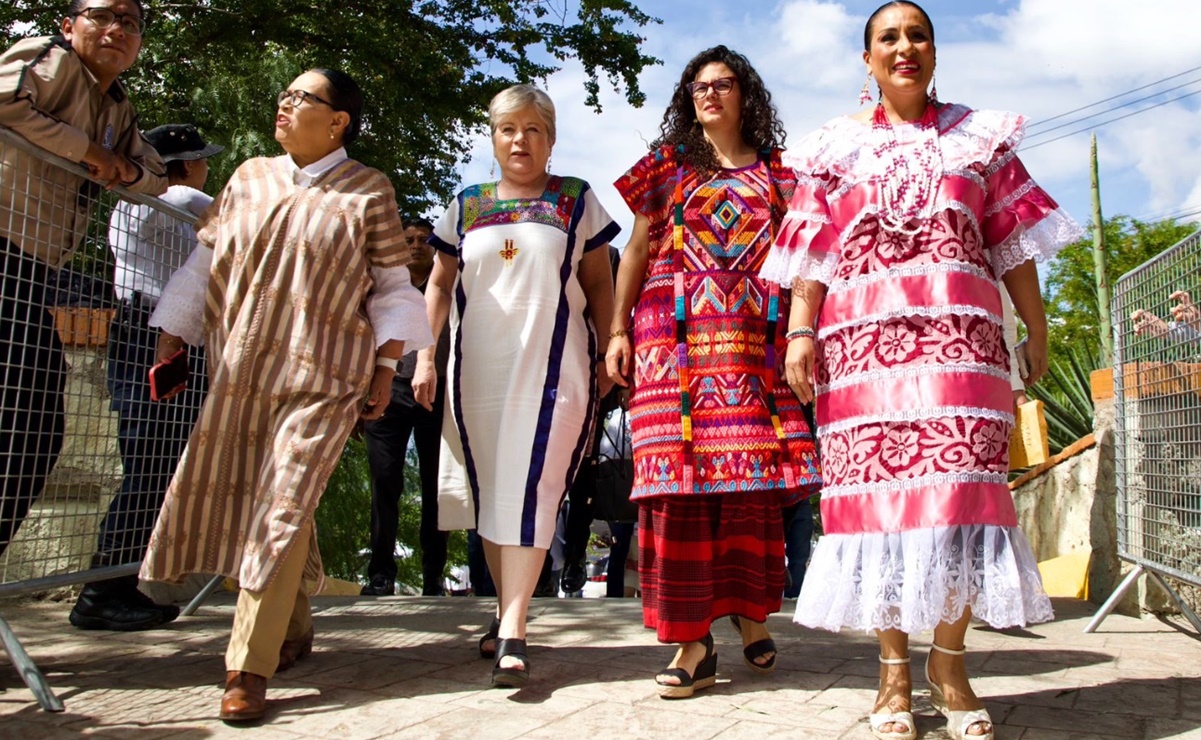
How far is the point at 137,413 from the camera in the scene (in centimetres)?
401

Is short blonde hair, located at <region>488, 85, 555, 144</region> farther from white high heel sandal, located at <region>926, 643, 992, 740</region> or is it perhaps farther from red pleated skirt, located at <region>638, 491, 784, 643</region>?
white high heel sandal, located at <region>926, 643, 992, 740</region>

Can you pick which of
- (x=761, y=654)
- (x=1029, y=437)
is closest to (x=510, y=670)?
(x=761, y=654)

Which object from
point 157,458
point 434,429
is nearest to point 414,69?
point 434,429

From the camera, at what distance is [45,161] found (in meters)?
3.42

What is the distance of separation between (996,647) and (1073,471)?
2.41 meters

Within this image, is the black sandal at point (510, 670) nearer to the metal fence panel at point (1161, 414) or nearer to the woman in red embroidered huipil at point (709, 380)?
the woman in red embroidered huipil at point (709, 380)

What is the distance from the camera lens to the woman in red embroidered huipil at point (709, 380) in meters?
3.46

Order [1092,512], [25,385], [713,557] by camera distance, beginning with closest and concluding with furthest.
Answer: [25,385]
[713,557]
[1092,512]

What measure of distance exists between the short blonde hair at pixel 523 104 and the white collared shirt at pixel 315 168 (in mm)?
646

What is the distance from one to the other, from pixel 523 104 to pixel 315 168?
85cm

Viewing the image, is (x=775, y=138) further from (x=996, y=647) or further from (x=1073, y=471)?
(x=1073, y=471)

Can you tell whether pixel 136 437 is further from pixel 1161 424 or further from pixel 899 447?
pixel 1161 424

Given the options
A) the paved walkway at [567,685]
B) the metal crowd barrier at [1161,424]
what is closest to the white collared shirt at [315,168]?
the paved walkway at [567,685]

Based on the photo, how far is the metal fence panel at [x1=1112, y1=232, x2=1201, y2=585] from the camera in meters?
4.29
